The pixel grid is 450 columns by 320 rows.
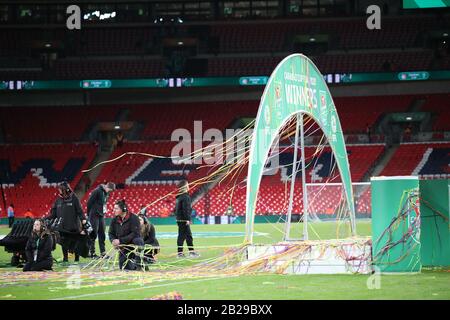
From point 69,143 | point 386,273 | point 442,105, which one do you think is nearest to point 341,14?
point 442,105

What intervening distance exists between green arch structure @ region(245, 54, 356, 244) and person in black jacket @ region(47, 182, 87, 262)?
16.7ft

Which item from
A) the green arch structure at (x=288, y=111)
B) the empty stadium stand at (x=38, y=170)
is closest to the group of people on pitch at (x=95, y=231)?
the green arch structure at (x=288, y=111)

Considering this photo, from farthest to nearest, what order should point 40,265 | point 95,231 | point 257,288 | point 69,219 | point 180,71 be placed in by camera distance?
1. point 180,71
2. point 95,231
3. point 69,219
4. point 40,265
5. point 257,288

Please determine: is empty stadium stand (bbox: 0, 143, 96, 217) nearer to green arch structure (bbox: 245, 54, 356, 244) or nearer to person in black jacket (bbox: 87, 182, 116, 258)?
person in black jacket (bbox: 87, 182, 116, 258)

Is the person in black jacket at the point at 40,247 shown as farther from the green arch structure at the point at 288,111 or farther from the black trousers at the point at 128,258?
the green arch structure at the point at 288,111

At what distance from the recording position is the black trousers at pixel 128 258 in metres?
16.5

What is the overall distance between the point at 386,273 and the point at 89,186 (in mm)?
34191

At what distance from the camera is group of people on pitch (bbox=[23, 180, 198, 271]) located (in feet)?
54.1

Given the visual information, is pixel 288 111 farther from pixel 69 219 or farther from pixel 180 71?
pixel 180 71

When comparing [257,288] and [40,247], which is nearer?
[257,288]

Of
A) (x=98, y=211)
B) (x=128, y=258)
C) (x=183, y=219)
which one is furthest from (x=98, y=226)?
(x=128, y=258)

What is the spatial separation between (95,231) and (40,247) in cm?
432

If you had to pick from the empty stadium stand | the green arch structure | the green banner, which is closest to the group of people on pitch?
the green arch structure

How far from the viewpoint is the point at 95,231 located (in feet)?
68.9
